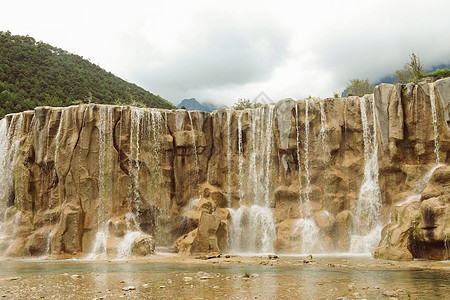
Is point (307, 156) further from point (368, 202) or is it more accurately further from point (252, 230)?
point (252, 230)

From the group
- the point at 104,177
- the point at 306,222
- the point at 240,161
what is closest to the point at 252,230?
the point at 306,222

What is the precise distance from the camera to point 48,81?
225 feet

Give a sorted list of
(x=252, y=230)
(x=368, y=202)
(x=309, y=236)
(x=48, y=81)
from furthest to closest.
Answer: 1. (x=48, y=81)
2. (x=252, y=230)
3. (x=368, y=202)
4. (x=309, y=236)

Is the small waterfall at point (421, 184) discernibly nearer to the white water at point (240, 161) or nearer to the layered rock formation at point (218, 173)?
the layered rock formation at point (218, 173)

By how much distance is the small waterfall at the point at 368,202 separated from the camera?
27252mm

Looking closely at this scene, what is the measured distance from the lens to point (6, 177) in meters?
34.4

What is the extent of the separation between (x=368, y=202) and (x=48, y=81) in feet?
190

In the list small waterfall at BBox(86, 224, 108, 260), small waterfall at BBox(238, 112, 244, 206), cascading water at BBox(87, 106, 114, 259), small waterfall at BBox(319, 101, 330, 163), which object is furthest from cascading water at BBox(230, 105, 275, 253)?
cascading water at BBox(87, 106, 114, 259)

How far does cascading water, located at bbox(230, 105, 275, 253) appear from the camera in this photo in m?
30.9

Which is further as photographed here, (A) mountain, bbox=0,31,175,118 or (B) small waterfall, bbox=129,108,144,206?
(A) mountain, bbox=0,31,175,118

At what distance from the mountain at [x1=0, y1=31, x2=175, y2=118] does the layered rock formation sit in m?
22.6

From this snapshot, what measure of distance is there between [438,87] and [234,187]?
16.9 metres

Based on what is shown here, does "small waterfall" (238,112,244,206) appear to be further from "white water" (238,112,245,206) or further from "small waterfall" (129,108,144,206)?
"small waterfall" (129,108,144,206)

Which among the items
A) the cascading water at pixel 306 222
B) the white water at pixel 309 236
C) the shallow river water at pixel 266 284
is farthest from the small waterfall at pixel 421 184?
the shallow river water at pixel 266 284
